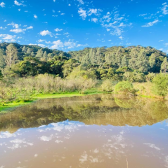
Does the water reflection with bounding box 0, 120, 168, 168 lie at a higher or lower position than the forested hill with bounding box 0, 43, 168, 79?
lower

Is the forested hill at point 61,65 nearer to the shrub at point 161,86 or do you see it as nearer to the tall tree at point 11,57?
the tall tree at point 11,57

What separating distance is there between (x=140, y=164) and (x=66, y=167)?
9.69 feet

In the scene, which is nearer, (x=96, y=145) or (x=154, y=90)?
(x=96, y=145)

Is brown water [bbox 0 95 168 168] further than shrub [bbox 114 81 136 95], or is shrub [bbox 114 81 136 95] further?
shrub [bbox 114 81 136 95]

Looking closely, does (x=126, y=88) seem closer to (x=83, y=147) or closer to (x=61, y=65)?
(x=83, y=147)

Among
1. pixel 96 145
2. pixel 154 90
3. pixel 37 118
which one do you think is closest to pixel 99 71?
pixel 154 90

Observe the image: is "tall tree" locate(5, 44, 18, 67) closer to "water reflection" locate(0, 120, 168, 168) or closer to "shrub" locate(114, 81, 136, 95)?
"shrub" locate(114, 81, 136, 95)

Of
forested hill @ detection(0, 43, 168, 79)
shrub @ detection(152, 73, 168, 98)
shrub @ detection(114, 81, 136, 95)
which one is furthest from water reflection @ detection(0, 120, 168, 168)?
forested hill @ detection(0, 43, 168, 79)

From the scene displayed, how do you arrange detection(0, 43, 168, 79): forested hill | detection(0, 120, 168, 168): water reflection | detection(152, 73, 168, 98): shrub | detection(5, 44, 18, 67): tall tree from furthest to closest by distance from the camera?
detection(5, 44, 18, 67): tall tree, detection(0, 43, 168, 79): forested hill, detection(152, 73, 168, 98): shrub, detection(0, 120, 168, 168): water reflection

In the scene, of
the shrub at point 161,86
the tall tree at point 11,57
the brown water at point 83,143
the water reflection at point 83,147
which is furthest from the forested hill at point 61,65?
the water reflection at point 83,147

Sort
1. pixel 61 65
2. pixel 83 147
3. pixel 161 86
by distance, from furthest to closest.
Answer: pixel 61 65 < pixel 161 86 < pixel 83 147

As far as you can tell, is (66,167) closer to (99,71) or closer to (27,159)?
(27,159)

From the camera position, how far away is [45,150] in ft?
20.6

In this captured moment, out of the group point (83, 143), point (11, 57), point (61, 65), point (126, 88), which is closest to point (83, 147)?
point (83, 143)
